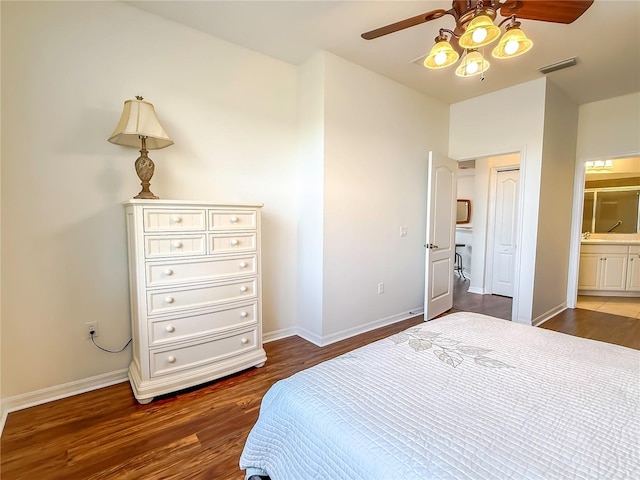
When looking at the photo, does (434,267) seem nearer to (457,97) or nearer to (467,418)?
(457,97)

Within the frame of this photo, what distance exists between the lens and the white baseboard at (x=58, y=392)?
193cm

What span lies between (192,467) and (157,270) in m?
1.17

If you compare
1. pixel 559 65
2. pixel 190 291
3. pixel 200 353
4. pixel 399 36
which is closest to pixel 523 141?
pixel 559 65

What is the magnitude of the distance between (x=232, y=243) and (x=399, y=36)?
2.23 metres

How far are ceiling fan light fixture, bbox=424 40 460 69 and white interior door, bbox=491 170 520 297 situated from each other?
381cm

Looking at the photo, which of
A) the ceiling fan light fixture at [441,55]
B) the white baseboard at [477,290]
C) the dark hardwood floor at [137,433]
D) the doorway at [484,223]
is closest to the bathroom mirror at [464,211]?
the doorway at [484,223]

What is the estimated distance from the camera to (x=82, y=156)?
2100mm

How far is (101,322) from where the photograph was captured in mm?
2217

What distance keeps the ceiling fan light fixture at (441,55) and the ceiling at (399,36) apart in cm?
68

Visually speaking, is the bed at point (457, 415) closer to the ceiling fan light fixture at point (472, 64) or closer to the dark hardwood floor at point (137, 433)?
the dark hardwood floor at point (137, 433)

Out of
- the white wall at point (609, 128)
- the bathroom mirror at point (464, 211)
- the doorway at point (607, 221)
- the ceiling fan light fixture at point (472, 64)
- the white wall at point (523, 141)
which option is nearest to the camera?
the ceiling fan light fixture at point (472, 64)

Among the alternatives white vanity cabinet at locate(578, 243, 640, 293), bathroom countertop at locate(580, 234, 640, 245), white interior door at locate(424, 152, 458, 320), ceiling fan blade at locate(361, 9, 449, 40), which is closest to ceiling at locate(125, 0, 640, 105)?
ceiling fan blade at locate(361, 9, 449, 40)

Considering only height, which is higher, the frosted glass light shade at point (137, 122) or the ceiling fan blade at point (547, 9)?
the ceiling fan blade at point (547, 9)

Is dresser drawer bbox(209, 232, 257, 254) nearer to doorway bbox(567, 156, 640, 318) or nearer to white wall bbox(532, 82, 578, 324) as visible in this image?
white wall bbox(532, 82, 578, 324)
